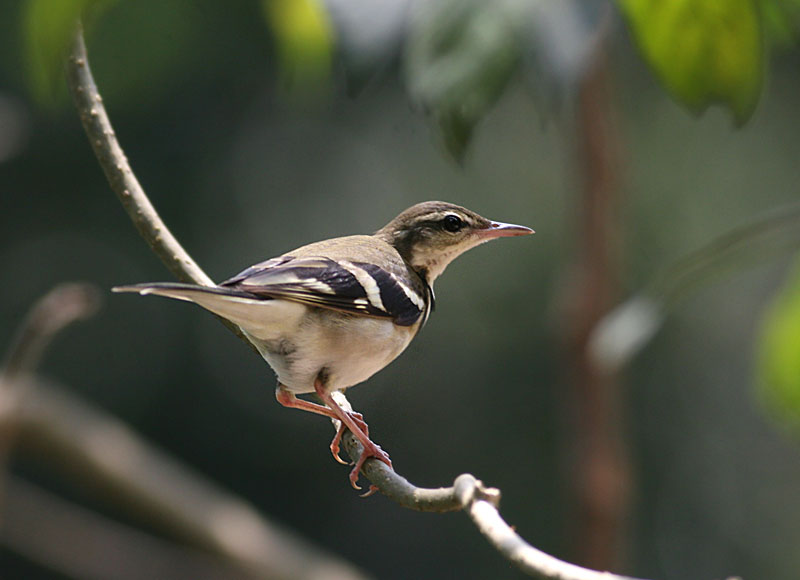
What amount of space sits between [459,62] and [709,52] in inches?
16.1

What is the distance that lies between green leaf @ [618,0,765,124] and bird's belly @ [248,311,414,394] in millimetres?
1656

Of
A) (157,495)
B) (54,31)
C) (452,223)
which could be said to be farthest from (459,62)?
(157,495)

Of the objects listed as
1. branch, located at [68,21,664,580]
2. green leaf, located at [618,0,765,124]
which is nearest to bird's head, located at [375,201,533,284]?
branch, located at [68,21,664,580]

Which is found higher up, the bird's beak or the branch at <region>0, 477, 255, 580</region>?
the bird's beak

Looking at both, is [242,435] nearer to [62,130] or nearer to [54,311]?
[62,130]

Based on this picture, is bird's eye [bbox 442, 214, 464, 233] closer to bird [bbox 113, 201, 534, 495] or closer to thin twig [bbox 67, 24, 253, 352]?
bird [bbox 113, 201, 534, 495]

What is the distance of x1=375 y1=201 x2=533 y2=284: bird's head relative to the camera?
149 inches

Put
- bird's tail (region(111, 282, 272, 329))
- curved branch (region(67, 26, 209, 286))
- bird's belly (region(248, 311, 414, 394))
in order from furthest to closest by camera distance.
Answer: bird's belly (region(248, 311, 414, 394)) → curved branch (region(67, 26, 209, 286)) → bird's tail (region(111, 282, 272, 329))

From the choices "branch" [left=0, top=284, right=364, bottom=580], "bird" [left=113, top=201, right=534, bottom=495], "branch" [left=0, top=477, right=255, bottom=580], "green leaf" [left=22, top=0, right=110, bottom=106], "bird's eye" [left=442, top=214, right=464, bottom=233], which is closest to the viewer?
"green leaf" [left=22, top=0, right=110, bottom=106]

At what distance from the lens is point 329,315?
3.19 metres

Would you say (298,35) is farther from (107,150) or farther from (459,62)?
(459,62)

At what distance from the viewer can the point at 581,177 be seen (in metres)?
6.68

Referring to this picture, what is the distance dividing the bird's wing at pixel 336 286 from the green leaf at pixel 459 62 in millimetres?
1210

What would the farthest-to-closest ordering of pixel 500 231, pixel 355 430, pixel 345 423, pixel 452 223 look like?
pixel 452 223 → pixel 500 231 → pixel 345 423 → pixel 355 430
